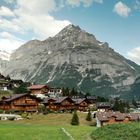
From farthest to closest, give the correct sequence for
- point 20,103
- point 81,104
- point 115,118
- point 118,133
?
point 81,104 → point 20,103 → point 115,118 → point 118,133

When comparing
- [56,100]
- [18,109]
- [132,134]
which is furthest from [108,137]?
[56,100]

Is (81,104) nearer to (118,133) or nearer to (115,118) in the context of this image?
(115,118)

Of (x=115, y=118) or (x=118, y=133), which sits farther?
(x=115, y=118)

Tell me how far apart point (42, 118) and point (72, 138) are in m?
66.2

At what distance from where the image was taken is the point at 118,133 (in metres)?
44.5

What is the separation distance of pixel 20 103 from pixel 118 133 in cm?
9368

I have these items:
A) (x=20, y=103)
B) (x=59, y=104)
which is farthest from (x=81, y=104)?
(x=20, y=103)

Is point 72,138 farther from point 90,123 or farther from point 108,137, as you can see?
point 90,123

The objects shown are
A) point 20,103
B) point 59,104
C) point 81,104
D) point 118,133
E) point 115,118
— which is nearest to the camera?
point 118,133

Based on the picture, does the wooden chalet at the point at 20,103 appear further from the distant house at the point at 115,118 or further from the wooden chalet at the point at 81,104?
the distant house at the point at 115,118

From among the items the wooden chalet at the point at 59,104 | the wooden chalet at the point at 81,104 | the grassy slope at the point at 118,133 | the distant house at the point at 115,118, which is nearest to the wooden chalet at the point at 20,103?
the wooden chalet at the point at 59,104

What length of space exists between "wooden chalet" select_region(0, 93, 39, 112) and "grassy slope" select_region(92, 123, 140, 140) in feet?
287

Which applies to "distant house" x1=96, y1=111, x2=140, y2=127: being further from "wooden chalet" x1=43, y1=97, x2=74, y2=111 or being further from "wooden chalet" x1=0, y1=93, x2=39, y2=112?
"wooden chalet" x1=43, y1=97, x2=74, y2=111

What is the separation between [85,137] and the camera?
47.7 m
